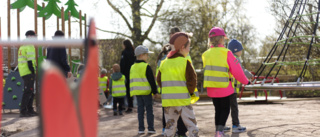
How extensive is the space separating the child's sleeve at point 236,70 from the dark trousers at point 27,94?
5212mm

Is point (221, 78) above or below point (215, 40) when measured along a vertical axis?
below

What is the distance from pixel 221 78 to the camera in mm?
5527

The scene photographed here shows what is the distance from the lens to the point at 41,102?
3.29ft

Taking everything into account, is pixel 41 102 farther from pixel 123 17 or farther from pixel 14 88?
pixel 123 17


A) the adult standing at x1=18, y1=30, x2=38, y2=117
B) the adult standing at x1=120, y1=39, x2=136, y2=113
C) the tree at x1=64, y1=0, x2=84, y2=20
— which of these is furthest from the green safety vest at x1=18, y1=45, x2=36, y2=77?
the tree at x1=64, y1=0, x2=84, y2=20

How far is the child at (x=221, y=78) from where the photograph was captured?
18.1 ft

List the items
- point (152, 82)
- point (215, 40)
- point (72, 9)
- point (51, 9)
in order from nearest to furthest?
point (215, 40)
point (152, 82)
point (51, 9)
point (72, 9)

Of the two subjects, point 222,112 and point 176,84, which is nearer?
point 176,84

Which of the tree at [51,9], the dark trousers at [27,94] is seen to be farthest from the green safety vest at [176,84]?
the tree at [51,9]

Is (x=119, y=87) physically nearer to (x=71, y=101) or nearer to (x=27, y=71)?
(x=27, y=71)

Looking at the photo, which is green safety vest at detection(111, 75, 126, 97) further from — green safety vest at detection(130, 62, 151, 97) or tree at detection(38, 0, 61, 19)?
A: tree at detection(38, 0, 61, 19)

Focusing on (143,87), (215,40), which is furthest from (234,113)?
(143,87)

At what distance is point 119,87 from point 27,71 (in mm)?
2113

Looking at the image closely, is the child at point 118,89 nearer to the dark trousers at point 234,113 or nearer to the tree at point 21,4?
the dark trousers at point 234,113
